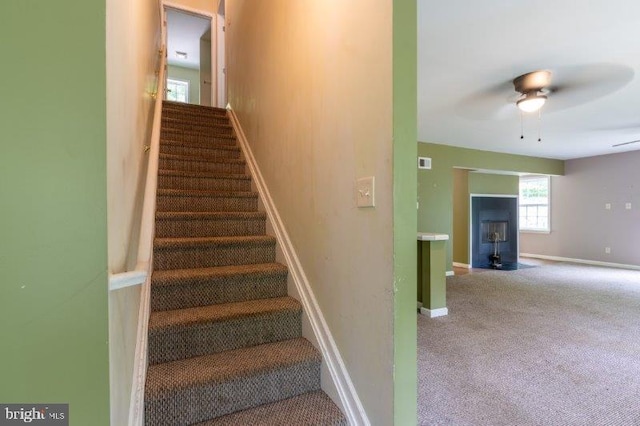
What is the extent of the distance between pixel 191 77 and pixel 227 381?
777cm

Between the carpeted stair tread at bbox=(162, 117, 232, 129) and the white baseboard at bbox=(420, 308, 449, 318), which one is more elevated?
the carpeted stair tread at bbox=(162, 117, 232, 129)

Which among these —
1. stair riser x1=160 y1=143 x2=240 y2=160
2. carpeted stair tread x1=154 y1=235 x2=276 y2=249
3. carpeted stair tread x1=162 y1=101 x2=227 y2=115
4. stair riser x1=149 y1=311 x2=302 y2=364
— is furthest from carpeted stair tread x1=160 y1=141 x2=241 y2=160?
stair riser x1=149 y1=311 x2=302 y2=364

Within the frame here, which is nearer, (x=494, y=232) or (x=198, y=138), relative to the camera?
(x=198, y=138)

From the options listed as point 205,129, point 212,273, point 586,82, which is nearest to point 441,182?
point 586,82

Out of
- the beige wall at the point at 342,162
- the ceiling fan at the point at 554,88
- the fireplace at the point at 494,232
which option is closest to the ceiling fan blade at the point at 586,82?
the ceiling fan at the point at 554,88

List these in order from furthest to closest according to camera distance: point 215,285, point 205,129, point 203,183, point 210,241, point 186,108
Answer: point 186,108
point 205,129
point 203,183
point 210,241
point 215,285

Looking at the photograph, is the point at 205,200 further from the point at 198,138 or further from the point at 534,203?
the point at 534,203

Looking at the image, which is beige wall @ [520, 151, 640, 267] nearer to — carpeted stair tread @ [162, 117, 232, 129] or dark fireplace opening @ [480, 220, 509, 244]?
dark fireplace opening @ [480, 220, 509, 244]

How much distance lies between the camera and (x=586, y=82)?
3.02m

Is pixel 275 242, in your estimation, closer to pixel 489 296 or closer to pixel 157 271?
pixel 157 271

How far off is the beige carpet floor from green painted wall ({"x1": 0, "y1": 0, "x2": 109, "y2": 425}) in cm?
168

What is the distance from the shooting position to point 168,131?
10.5 ft

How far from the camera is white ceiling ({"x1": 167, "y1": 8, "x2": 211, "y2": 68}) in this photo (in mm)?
5551

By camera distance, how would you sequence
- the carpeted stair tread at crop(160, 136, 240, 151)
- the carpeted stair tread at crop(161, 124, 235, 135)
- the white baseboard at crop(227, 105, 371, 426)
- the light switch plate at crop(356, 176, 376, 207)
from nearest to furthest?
1. the light switch plate at crop(356, 176, 376, 207)
2. the white baseboard at crop(227, 105, 371, 426)
3. the carpeted stair tread at crop(160, 136, 240, 151)
4. the carpeted stair tread at crop(161, 124, 235, 135)
